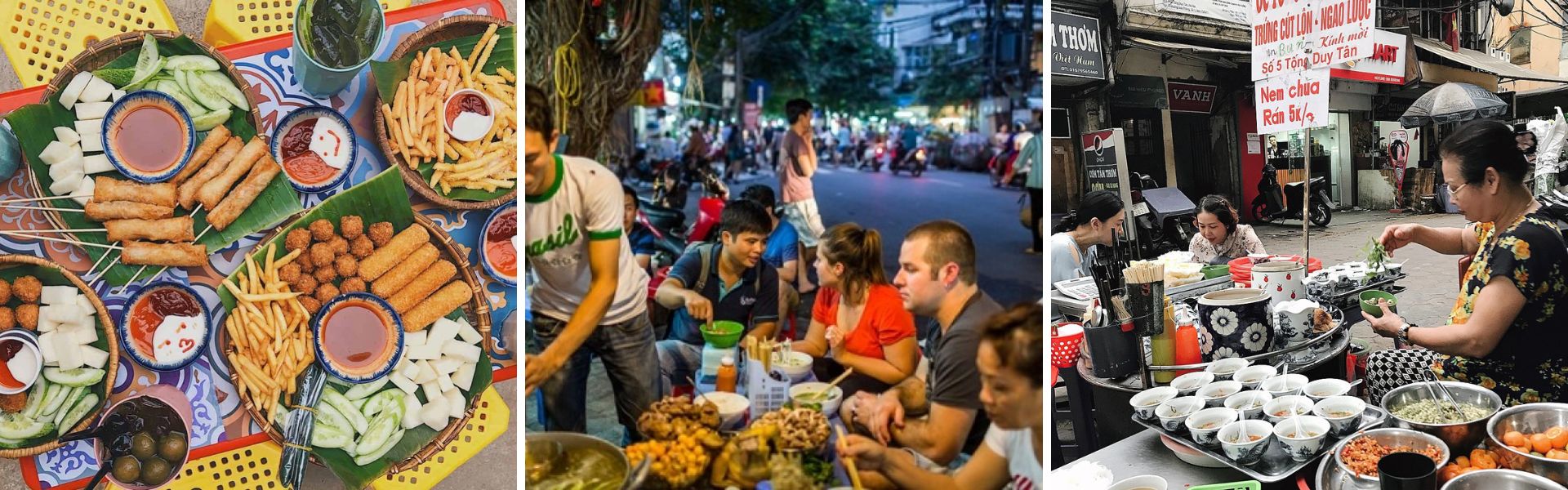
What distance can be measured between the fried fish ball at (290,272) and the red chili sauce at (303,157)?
21cm

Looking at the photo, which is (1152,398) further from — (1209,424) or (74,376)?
(74,376)

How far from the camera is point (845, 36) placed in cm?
233

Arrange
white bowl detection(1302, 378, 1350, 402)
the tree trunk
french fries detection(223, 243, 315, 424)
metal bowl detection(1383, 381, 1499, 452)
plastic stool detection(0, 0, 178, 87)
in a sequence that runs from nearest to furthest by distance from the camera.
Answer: plastic stool detection(0, 0, 178, 87) < french fries detection(223, 243, 315, 424) < metal bowl detection(1383, 381, 1499, 452) < white bowl detection(1302, 378, 1350, 402) < the tree trunk

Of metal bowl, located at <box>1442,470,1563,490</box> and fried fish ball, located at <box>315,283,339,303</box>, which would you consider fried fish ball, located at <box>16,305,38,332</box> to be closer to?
fried fish ball, located at <box>315,283,339,303</box>

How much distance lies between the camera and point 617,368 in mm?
2150

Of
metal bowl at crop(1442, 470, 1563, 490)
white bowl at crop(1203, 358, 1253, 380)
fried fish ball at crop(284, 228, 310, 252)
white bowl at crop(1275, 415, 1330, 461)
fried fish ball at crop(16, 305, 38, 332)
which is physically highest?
fried fish ball at crop(284, 228, 310, 252)

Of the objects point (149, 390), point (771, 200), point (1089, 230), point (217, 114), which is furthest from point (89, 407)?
point (1089, 230)

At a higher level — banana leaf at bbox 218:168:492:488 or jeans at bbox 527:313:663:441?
banana leaf at bbox 218:168:492:488

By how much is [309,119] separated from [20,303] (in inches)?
32.7

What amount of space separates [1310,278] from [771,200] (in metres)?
1.47

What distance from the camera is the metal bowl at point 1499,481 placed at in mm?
2105

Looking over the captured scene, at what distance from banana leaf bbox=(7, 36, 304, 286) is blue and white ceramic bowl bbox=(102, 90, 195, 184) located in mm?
28

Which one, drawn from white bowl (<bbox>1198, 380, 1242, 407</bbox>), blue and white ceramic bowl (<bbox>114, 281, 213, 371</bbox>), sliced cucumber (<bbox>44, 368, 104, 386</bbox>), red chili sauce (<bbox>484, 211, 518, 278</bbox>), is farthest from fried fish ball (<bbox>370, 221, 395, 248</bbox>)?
white bowl (<bbox>1198, 380, 1242, 407</bbox>)

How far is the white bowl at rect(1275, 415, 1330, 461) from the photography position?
2240mm
